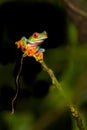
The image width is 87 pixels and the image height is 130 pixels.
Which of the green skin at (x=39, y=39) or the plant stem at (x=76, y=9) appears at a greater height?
the plant stem at (x=76, y=9)

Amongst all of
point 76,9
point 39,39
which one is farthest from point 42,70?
point 39,39

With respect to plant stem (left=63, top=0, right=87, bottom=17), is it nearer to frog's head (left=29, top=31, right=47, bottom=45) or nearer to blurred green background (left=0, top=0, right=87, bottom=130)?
blurred green background (left=0, top=0, right=87, bottom=130)

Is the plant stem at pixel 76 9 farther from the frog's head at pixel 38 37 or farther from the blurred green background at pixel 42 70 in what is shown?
the frog's head at pixel 38 37

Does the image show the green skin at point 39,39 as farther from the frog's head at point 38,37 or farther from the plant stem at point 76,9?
the plant stem at point 76,9

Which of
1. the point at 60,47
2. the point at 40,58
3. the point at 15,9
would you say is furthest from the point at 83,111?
the point at 40,58

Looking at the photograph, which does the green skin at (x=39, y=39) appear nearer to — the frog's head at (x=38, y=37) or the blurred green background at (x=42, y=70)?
the frog's head at (x=38, y=37)

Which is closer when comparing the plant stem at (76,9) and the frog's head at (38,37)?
the frog's head at (38,37)

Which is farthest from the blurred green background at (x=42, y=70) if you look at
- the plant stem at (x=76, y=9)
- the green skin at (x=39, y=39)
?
the green skin at (x=39, y=39)

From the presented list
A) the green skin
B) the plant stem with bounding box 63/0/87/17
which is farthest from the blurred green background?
the green skin

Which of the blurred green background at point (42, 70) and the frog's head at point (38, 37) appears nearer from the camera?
the frog's head at point (38, 37)

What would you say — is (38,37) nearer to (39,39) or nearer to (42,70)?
(39,39)
